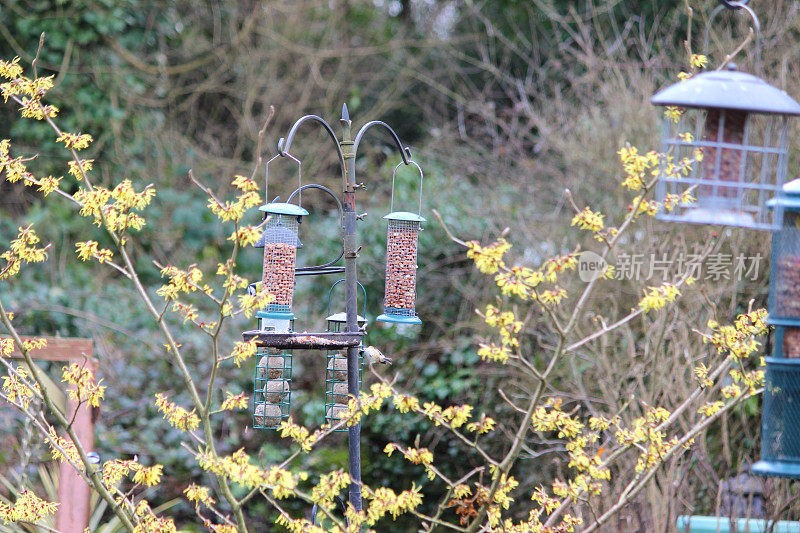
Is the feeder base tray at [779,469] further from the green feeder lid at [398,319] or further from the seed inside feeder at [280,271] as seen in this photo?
the seed inside feeder at [280,271]

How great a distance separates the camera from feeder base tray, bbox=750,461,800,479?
102 inches

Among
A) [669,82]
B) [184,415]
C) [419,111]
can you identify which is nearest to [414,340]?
[669,82]

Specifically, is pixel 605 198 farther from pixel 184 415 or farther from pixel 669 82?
pixel 184 415

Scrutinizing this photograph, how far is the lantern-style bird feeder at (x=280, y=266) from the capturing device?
3.12 m

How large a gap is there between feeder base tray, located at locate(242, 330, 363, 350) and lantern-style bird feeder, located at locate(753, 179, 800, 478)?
1.36 meters

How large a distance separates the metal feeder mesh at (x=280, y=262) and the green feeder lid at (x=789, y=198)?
5.61ft

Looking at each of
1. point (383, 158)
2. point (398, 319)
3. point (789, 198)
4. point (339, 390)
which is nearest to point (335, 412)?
point (339, 390)

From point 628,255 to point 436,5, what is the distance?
21.1ft

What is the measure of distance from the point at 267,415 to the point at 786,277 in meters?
1.94

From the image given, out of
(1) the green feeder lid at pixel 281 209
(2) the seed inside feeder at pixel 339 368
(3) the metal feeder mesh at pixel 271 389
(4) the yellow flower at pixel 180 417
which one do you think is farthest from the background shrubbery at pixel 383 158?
(4) the yellow flower at pixel 180 417

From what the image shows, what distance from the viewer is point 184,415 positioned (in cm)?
265

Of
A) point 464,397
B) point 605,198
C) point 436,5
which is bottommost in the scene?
point 464,397

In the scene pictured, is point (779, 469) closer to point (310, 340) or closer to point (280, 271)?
point (310, 340)

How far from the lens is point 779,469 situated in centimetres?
260
